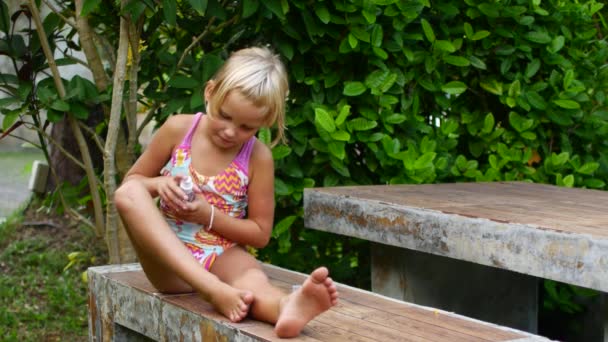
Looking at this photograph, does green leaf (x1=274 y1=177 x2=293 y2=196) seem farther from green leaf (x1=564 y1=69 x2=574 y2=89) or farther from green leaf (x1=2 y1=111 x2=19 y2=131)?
green leaf (x1=564 y1=69 x2=574 y2=89)

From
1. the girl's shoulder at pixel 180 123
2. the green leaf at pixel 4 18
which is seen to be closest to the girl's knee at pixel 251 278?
the girl's shoulder at pixel 180 123

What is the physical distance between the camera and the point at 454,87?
399 cm

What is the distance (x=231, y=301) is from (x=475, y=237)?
2.64 feet

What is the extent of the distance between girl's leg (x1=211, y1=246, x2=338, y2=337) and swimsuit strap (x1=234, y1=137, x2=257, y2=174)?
256mm

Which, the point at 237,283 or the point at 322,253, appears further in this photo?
the point at 322,253

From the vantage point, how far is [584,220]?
2914 mm

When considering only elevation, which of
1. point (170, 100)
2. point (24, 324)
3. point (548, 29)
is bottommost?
point (24, 324)

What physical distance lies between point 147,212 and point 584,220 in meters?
1.32

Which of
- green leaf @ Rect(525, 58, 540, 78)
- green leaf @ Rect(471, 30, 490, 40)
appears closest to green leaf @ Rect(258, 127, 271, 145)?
green leaf @ Rect(471, 30, 490, 40)

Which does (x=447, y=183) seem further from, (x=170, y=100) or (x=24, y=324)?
(x=24, y=324)

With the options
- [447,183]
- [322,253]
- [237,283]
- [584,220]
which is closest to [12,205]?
[322,253]

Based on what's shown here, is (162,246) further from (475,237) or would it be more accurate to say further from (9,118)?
(9,118)

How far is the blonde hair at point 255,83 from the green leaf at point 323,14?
2.35ft

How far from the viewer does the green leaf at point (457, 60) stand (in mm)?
3923
